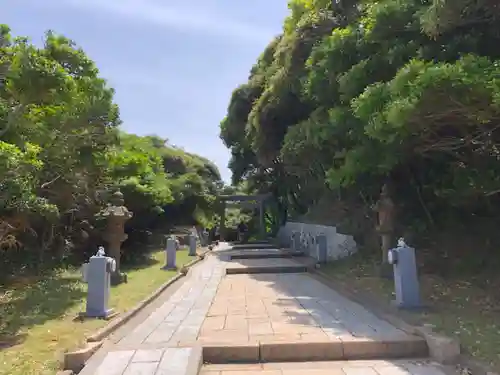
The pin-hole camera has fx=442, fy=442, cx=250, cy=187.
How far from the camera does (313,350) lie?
4297mm

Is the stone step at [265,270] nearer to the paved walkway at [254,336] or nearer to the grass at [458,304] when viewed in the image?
the grass at [458,304]

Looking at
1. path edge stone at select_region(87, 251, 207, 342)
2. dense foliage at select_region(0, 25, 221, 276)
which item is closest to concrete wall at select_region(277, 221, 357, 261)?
path edge stone at select_region(87, 251, 207, 342)

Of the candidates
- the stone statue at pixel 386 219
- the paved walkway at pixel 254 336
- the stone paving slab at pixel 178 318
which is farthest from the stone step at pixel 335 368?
the stone statue at pixel 386 219

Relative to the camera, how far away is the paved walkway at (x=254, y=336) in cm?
392

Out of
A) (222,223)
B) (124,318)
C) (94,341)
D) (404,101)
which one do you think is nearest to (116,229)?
(124,318)

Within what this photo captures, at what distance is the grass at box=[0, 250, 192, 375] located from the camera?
4.24m

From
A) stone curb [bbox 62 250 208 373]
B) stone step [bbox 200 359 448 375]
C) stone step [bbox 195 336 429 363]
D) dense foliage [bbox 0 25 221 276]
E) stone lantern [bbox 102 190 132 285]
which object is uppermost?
dense foliage [bbox 0 25 221 276]

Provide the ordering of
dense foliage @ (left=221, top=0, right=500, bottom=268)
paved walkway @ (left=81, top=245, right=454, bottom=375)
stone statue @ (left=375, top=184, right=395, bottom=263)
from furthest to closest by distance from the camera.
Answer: stone statue @ (left=375, top=184, right=395, bottom=263)
dense foliage @ (left=221, top=0, right=500, bottom=268)
paved walkway @ (left=81, top=245, right=454, bottom=375)

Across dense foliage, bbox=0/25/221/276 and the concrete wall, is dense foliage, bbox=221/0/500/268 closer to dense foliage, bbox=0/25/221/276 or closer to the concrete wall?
the concrete wall

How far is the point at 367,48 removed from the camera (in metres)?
7.62

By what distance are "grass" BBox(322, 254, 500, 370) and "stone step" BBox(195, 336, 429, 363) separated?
0.53m

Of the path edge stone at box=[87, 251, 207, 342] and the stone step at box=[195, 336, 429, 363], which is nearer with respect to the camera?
the stone step at box=[195, 336, 429, 363]

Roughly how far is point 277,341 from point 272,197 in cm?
2287

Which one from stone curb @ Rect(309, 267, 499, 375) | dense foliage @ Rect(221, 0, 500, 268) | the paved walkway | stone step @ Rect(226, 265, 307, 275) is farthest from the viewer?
stone step @ Rect(226, 265, 307, 275)
